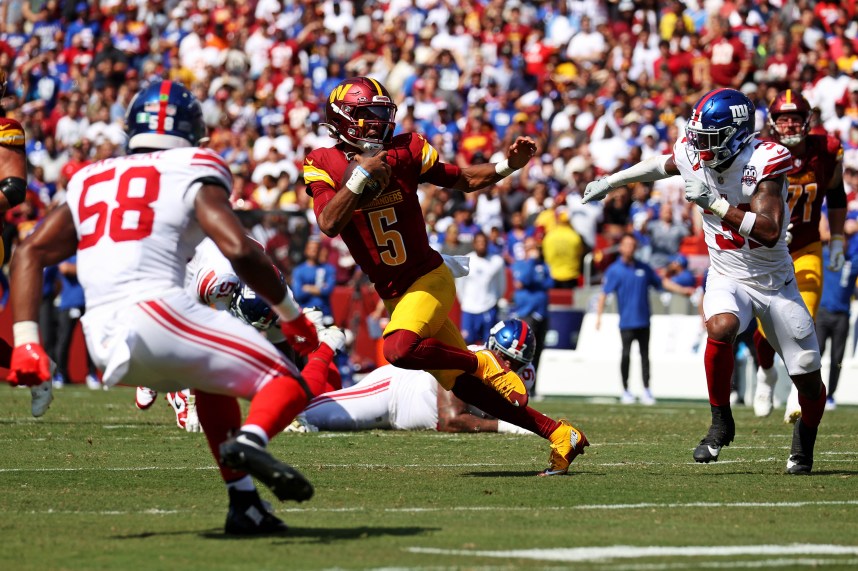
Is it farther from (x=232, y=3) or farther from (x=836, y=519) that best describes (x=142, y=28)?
(x=836, y=519)

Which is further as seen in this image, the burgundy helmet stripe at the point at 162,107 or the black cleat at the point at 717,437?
the black cleat at the point at 717,437

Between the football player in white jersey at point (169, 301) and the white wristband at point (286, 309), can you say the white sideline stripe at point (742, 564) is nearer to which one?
the football player in white jersey at point (169, 301)

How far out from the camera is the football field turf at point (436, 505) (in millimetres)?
4832

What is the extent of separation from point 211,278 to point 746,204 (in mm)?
3912

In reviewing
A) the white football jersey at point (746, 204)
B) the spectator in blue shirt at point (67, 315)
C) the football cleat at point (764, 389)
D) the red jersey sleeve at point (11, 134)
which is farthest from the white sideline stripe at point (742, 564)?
the spectator in blue shirt at point (67, 315)

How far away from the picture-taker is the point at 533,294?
55.3 feet

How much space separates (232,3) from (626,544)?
2355cm

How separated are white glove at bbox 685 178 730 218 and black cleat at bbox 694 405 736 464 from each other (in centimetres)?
109

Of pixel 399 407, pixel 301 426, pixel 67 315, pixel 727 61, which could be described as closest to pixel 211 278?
pixel 301 426

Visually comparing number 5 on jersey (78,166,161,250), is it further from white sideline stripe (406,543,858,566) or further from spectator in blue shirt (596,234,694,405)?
spectator in blue shirt (596,234,694,405)

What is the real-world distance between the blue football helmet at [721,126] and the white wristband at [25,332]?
150 inches

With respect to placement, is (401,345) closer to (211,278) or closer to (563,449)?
(563,449)

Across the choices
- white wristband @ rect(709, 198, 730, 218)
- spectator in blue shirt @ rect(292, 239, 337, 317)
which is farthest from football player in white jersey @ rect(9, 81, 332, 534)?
spectator in blue shirt @ rect(292, 239, 337, 317)

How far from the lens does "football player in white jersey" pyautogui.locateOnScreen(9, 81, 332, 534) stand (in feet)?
16.9
